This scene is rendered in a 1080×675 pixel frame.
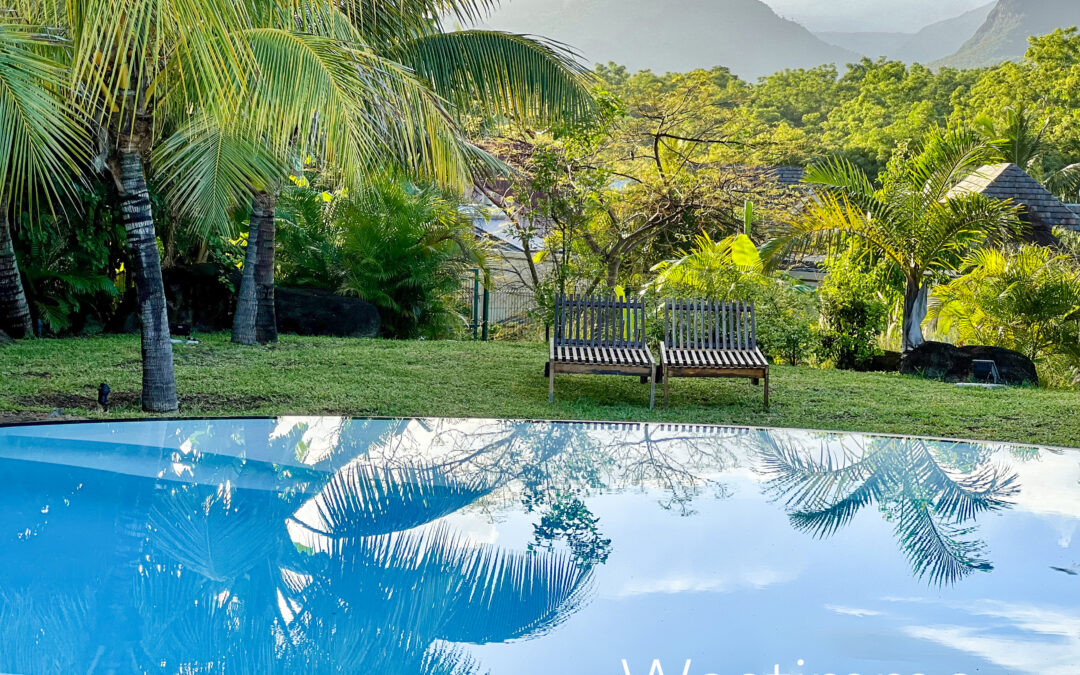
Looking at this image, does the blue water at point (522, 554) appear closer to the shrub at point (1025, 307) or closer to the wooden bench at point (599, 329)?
the wooden bench at point (599, 329)

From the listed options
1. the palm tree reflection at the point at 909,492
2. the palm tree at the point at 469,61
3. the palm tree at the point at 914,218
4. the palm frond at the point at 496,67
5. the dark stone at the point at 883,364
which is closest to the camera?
the palm tree reflection at the point at 909,492

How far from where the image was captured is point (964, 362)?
12.0m

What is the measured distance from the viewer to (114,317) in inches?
549

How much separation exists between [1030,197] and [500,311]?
463 inches

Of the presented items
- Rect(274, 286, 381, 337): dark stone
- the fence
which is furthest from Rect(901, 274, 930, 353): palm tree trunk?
Rect(274, 286, 381, 337): dark stone

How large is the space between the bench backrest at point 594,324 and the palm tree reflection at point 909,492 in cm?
240

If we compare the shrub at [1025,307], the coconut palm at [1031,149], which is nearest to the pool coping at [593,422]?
the shrub at [1025,307]

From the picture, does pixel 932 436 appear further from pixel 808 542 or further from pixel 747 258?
pixel 747 258

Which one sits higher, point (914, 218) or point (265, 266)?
point (914, 218)

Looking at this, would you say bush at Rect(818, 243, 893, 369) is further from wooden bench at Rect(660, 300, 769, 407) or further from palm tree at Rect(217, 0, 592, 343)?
palm tree at Rect(217, 0, 592, 343)

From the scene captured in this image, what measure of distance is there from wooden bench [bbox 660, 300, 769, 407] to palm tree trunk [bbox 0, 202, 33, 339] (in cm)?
808

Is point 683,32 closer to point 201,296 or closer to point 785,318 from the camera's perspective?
point 201,296

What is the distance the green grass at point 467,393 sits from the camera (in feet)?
28.9

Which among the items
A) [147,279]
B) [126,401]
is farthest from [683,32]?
[147,279]
